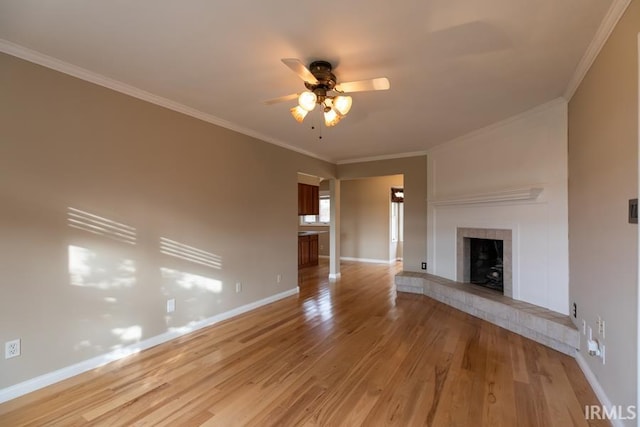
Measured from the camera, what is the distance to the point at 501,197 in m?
3.61

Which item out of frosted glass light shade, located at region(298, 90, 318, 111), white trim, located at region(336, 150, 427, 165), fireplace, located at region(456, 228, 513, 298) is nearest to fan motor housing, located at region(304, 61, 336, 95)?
frosted glass light shade, located at region(298, 90, 318, 111)

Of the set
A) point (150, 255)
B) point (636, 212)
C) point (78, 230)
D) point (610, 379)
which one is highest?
point (636, 212)

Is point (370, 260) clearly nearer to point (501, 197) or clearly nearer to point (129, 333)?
point (501, 197)

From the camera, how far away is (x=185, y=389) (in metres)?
2.26

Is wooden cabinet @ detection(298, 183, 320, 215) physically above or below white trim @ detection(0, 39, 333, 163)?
below

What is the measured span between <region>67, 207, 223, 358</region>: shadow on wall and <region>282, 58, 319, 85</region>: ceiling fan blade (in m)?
2.10

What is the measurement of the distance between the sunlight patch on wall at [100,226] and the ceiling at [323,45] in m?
1.21

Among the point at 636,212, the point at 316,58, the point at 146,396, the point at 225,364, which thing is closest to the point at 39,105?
the point at 316,58

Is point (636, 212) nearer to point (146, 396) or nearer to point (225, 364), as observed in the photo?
point (225, 364)

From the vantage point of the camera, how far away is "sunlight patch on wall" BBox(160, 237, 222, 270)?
312cm

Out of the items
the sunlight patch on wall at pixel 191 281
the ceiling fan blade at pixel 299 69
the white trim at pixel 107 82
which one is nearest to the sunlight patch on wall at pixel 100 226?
the sunlight patch on wall at pixel 191 281

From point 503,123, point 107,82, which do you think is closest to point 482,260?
point 503,123

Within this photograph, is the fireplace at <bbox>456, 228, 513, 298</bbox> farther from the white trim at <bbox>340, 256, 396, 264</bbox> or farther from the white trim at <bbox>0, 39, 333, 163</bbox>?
the white trim at <bbox>340, 256, 396, 264</bbox>

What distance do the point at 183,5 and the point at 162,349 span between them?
9.62 ft
